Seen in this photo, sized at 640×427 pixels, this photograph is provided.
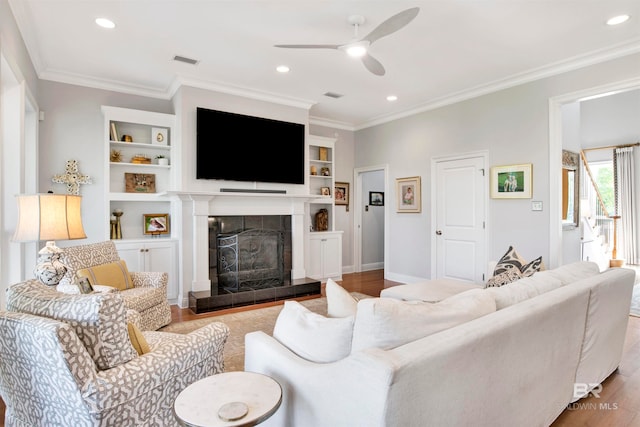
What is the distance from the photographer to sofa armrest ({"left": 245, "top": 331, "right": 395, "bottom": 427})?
1042mm

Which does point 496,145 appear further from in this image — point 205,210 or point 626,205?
point 626,205

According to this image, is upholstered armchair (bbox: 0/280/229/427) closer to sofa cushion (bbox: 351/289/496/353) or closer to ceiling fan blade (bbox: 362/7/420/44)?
sofa cushion (bbox: 351/289/496/353)

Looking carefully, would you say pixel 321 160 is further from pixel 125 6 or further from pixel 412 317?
pixel 412 317

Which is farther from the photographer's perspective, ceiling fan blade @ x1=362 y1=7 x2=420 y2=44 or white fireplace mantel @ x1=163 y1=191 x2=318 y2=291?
white fireplace mantel @ x1=163 y1=191 x2=318 y2=291

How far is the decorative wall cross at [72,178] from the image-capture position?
4145 millimetres

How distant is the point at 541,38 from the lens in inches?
130

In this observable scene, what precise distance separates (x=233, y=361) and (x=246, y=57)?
2942 millimetres

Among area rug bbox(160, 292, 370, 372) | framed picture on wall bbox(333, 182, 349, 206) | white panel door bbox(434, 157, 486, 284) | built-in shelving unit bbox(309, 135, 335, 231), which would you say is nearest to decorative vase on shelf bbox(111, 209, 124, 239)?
area rug bbox(160, 292, 370, 372)

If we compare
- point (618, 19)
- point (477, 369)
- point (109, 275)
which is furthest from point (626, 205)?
point (109, 275)

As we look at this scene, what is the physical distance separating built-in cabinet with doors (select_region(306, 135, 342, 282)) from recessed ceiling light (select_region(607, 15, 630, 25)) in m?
3.76

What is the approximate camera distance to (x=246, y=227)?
15.9 ft

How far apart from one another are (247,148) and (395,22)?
9.12 feet

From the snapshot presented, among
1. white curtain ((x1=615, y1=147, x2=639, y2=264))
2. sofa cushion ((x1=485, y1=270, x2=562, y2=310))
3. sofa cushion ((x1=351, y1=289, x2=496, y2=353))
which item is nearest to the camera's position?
sofa cushion ((x1=351, y1=289, x2=496, y2=353))

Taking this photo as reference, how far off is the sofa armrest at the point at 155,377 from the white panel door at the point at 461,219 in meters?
3.91
